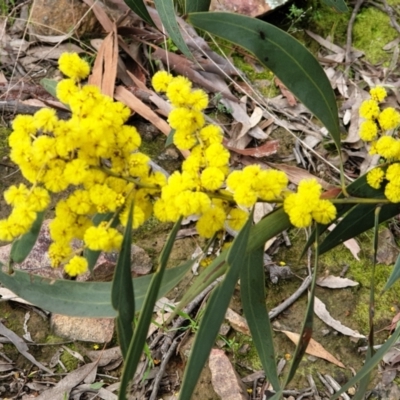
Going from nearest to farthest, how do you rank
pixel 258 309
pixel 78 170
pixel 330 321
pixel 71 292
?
pixel 78 170, pixel 71 292, pixel 258 309, pixel 330 321

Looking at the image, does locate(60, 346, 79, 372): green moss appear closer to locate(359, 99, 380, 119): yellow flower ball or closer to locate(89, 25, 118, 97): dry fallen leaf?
locate(89, 25, 118, 97): dry fallen leaf

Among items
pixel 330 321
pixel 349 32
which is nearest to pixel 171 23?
pixel 330 321

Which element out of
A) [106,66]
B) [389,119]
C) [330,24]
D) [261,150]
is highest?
[389,119]

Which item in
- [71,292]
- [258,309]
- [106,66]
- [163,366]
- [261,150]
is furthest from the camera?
[106,66]

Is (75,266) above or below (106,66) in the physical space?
above

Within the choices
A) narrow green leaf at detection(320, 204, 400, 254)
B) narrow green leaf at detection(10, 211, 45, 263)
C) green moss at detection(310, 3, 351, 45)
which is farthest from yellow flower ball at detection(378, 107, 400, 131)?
green moss at detection(310, 3, 351, 45)

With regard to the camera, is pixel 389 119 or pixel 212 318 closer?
pixel 212 318

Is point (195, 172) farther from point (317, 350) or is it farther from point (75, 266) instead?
point (317, 350)

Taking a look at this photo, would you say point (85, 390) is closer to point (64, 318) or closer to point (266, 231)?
point (64, 318)
